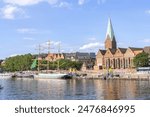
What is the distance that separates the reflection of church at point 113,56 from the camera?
154250 mm

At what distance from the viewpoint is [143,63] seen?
128875mm

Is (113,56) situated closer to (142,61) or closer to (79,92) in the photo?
(142,61)

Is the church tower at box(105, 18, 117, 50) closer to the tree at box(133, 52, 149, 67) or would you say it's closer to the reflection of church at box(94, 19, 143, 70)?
the reflection of church at box(94, 19, 143, 70)

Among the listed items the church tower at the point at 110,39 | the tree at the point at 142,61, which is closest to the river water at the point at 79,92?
the tree at the point at 142,61

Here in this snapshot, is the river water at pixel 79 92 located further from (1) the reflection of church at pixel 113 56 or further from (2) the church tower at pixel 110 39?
(2) the church tower at pixel 110 39

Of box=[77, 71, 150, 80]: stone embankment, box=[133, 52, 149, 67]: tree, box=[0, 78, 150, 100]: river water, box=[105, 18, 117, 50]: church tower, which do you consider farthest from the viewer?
box=[105, 18, 117, 50]: church tower

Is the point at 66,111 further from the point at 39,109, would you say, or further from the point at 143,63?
the point at 143,63

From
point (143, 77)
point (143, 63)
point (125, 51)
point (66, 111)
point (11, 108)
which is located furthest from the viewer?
point (125, 51)

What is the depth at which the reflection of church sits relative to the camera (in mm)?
154250

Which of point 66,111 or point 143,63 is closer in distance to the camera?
point 66,111

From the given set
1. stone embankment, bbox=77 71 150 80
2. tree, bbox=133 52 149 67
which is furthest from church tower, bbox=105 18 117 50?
tree, bbox=133 52 149 67

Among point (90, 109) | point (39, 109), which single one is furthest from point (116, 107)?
point (39, 109)

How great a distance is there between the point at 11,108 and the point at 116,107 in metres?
5.65

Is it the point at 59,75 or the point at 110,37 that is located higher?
the point at 110,37
